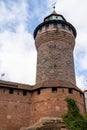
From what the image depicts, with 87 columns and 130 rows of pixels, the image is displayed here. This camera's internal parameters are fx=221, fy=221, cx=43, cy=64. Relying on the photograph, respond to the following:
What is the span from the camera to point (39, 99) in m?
21.3

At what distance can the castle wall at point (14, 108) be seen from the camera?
789 inches

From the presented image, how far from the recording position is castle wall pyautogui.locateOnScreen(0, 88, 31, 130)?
20.0 m

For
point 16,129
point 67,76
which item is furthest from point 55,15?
point 16,129

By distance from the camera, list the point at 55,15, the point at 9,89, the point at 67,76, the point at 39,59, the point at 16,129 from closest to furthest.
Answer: the point at 16,129 < the point at 9,89 < the point at 67,76 < the point at 39,59 < the point at 55,15

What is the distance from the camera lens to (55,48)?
25.4 m

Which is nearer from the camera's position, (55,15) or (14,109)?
(14,109)

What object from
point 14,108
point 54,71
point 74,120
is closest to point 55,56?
point 54,71

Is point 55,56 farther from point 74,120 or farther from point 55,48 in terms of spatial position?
point 74,120

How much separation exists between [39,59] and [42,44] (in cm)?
194

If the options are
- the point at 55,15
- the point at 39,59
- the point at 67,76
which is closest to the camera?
the point at 67,76

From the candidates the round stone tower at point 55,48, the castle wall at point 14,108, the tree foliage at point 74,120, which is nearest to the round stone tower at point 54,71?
the round stone tower at point 55,48

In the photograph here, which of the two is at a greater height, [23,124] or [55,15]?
[55,15]

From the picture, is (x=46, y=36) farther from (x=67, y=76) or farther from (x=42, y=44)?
(x=67, y=76)

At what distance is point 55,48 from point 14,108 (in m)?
8.55
